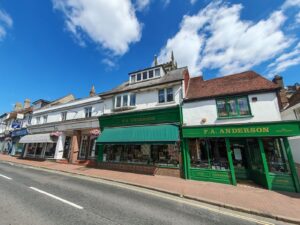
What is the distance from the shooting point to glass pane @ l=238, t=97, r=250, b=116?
11.3 m

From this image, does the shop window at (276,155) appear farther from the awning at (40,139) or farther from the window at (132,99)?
the awning at (40,139)

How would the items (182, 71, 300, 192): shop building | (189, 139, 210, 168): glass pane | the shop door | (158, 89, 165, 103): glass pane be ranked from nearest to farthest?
1. (182, 71, 300, 192): shop building
2. the shop door
3. (189, 139, 210, 168): glass pane
4. (158, 89, 165, 103): glass pane

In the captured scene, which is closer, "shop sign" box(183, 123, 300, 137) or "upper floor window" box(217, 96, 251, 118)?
A: "shop sign" box(183, 123, 300, 137)

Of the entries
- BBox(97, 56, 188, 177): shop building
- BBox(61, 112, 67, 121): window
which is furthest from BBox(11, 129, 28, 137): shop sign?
BBox(97, 56, 188, 177): shop building

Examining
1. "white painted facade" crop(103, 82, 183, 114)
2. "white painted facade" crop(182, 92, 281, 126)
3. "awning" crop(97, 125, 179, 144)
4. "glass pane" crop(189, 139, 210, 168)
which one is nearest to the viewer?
"white painted facade" crop(182, 92, 281, 126)

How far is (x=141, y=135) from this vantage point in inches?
512

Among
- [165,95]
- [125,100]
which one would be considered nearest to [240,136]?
[165,95]

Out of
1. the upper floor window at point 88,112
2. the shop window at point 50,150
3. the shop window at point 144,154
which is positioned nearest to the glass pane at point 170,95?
the shop window at point 144,154

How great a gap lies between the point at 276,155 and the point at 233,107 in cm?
428

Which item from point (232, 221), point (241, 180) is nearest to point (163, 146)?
point (241, 180)

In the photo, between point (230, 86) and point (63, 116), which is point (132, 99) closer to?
point (230, 86)

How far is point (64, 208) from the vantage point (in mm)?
5918

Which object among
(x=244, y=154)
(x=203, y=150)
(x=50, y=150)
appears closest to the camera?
(x=244, y=154)

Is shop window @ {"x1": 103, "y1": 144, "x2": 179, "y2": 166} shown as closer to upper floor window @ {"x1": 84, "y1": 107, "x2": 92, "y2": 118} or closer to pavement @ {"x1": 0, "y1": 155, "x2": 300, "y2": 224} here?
pavement @ {"x1": 0, "y1": 155, "x2": 300, "y2": 224}
